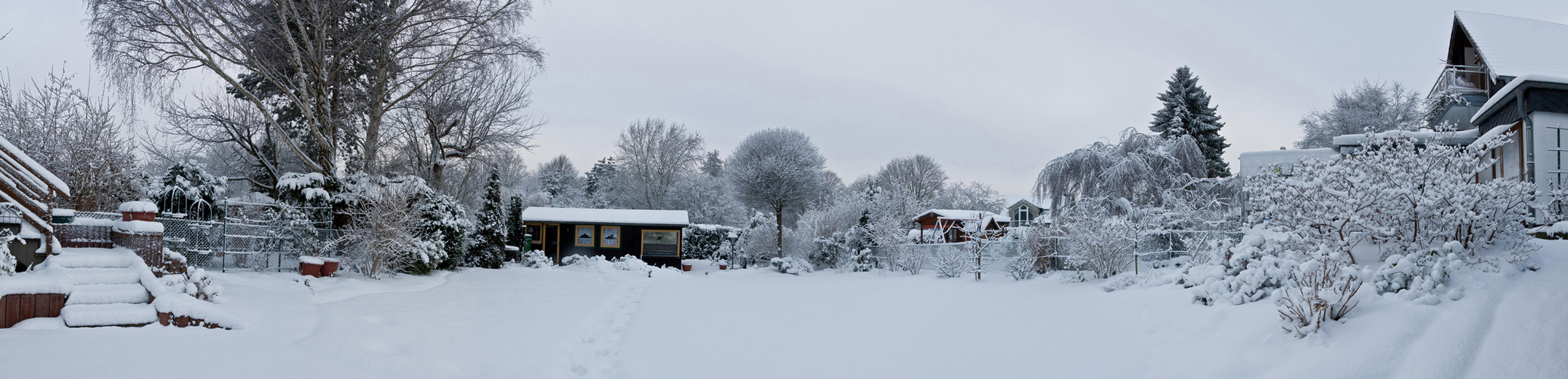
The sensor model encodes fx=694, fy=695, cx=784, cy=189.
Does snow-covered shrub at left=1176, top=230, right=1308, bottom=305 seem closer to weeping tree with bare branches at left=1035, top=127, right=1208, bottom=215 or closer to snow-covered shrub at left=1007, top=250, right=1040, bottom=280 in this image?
snow-covered shrub at left=1007, top=250, right=1040, bottom=280

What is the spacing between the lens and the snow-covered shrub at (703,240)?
2309cm

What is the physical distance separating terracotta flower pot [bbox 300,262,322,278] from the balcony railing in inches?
894

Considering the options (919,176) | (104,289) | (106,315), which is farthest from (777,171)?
(919,176)

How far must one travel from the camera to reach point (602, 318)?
7711 millimetres

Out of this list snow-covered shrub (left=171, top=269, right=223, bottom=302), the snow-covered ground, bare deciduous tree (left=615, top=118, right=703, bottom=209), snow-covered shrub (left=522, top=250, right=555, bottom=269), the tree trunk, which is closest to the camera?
the snow-covered ground

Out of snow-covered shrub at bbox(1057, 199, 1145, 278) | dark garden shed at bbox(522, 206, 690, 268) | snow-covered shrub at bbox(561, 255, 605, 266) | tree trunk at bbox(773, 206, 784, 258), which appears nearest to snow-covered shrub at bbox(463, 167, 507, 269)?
snow-covered shrub at bbox(561, 255, 605, 266)

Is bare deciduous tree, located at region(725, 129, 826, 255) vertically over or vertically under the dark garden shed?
over

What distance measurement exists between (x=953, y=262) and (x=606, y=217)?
12.5 metres

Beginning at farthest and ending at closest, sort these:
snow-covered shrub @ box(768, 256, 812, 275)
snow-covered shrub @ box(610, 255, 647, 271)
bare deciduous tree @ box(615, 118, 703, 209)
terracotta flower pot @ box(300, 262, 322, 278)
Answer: bare deciduous tree @ box(615, 118, 703, 209), snow-covered shrub @ box(610, 255, 647, 271), snow-covered shrub @ box(768, 256, 812, 275), terracotta flower pot @ box(300, 262, 322, 278)

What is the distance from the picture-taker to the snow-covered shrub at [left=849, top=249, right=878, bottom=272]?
15500mm

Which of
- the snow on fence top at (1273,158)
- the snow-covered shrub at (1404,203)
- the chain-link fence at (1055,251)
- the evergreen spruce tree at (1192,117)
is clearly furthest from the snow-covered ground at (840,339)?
the evergreen spruce tree at (1192,117)

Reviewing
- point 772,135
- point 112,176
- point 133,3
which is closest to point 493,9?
point 133,3

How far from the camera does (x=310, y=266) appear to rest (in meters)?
10.1

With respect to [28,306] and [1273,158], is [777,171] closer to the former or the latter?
[1273,158]
